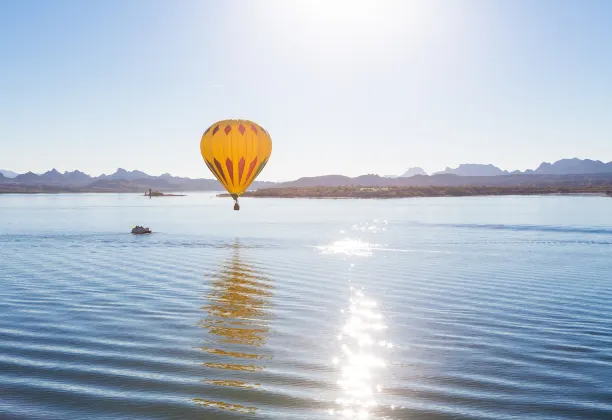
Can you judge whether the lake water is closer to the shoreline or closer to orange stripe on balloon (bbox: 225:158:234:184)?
orange stripe on balloon (bbox: 225:158:234:184)

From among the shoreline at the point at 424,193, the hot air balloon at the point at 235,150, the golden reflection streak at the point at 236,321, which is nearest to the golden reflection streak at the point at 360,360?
the golden reflection streak at the point at 236,321

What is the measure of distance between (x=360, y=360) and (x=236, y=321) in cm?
519

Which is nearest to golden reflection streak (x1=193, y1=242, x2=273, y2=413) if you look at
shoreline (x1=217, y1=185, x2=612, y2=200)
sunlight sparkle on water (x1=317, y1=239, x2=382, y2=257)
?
sunlight sparkle on water (x1=317, y1=239, x2=382, y2=257)

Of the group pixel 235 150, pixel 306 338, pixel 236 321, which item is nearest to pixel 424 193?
pixel 235 150

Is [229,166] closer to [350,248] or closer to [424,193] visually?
[350,248]

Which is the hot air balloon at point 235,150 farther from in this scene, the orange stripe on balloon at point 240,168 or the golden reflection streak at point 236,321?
the golden reflection streak at point 236,321

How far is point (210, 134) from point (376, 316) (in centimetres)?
2481

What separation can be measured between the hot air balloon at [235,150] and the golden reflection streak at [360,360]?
21.5 metres

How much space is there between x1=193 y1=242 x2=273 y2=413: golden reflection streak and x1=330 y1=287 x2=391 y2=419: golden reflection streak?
1702 mm

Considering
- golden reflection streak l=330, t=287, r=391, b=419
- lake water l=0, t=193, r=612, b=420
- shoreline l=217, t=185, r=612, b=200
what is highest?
shoreline l=217, t=185, r=612, b=200

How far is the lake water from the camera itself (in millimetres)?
9734

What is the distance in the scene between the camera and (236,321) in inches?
650

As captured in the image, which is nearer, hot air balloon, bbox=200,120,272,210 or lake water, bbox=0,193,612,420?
lake water, bbox=0,193,612,420

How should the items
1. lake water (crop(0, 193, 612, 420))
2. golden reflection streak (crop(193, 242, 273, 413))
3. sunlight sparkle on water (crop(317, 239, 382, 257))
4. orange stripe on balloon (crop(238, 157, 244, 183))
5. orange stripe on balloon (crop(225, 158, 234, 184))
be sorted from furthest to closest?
orange stripe on balloon (crop(238, 157, 244, 183)), orange stripe on balloon (crop(225, 158, 234, 184)), sunlight sparkle on water (crop(317, 239, 382, 257)), golden reflection streak (crop(193, 242, 273, 413)), lake water (crop(0, 193, 612, 420))
